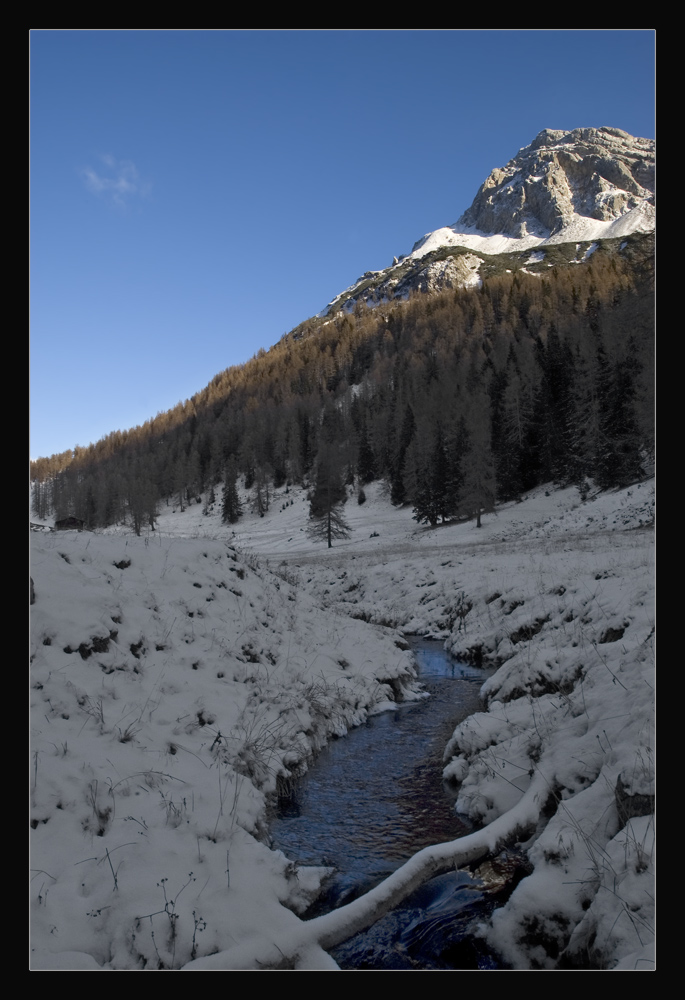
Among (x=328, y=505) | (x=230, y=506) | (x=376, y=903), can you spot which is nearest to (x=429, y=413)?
(x=230, y=506)

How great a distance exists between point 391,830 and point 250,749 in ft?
7.57

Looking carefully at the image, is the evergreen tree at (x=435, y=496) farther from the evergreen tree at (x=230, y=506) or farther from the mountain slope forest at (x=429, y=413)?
the evergreen tree at (x=230, y=506)

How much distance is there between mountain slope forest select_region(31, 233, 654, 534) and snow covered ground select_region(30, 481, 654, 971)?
3444 millimetres

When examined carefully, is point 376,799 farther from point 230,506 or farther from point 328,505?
point 230,506

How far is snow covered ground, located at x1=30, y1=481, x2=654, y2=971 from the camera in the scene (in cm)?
392

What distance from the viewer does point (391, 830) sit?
6.05 meters

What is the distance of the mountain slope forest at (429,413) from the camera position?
4981cm

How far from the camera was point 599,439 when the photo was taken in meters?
48.5

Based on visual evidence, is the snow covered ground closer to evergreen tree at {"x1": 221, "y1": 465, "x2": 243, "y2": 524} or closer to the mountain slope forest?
the mountain slope forest

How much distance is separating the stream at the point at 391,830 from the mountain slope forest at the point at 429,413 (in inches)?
221
